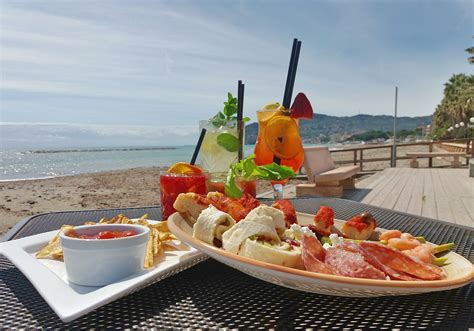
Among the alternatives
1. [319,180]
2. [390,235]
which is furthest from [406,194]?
[390,235]

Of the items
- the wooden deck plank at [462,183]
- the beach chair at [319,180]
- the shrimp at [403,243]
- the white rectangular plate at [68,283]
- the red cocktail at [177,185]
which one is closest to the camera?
the white rectangular plate at [68,283]

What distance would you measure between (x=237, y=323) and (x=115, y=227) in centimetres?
44

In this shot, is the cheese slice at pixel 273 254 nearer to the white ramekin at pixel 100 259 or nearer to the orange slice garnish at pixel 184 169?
the white ramekin at pixel 100 259

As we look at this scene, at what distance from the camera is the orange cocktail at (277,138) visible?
1.36m

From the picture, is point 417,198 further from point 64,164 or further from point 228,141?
point 64,164

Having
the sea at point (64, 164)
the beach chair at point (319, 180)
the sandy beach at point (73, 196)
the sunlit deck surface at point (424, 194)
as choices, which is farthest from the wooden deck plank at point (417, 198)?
the sea at point (64, 164)

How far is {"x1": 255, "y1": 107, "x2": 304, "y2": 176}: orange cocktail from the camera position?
1355 millimetres

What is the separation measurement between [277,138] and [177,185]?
1.22 feet

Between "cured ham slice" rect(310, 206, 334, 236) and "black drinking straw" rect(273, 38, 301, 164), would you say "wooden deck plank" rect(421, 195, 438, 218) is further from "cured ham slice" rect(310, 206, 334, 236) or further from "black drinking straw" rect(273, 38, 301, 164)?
"cured ham slice" rect(310, 206, 334, 236)

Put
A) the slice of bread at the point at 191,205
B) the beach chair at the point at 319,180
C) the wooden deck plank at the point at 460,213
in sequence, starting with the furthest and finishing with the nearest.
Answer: the beach chair at the point at 319,180
the wooden deck plank at the point at 460,213
the slice of bread at the point at 191,205

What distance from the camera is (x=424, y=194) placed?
7469 mm

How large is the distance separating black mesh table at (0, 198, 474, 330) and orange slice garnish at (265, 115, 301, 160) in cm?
58

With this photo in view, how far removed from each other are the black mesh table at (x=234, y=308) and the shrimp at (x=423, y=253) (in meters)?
0.07

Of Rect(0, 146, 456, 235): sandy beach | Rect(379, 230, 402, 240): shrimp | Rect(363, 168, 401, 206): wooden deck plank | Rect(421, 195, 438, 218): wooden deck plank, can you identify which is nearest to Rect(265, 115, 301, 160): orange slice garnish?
Rect(379, 230, 402, 240): shrimp
